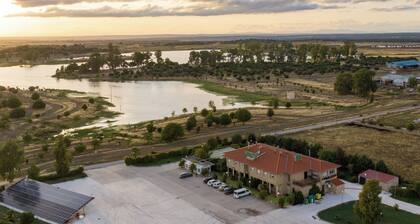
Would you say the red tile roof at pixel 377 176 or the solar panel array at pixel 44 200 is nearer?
the solar panel array at pixel 44 200

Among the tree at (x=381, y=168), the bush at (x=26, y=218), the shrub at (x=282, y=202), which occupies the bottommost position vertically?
the shrub at (x=282, y=202)

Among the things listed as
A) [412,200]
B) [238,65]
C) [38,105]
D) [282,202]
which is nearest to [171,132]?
[282,202]

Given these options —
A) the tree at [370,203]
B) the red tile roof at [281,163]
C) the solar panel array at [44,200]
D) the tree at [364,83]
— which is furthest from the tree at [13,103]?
the tree at [370,203]

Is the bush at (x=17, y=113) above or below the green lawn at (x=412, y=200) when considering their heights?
above

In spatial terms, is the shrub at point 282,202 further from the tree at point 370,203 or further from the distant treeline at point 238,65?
the distant treeline at point 238,65

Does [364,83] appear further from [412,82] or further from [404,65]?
[404,65]

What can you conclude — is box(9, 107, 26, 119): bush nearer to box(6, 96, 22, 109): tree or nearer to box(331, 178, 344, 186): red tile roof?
box(6, 96, 22, 109): tree
